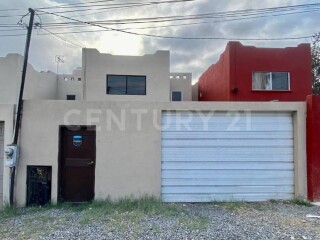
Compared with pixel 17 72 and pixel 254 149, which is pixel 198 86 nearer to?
pixel 254 149

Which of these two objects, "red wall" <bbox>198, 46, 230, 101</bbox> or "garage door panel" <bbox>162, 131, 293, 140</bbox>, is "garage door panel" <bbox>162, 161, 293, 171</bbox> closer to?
"garage door panel" <bbox>162, 131, 293, 140</bbox>

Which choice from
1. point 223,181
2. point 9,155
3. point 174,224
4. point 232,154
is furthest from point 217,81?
point 9,155

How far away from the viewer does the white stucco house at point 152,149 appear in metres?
7.47

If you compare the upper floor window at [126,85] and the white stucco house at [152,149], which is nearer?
the white stucco house at [152,149]

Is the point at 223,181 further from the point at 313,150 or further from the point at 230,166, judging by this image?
the point at 313,150

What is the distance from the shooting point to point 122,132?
7.68 m

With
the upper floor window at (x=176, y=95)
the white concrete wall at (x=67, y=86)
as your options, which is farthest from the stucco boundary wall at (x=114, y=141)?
the white concrete wall at (x=67, y=86)

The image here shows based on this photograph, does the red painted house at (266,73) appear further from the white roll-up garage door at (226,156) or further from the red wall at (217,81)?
the white roll-up garage door at (226,156)

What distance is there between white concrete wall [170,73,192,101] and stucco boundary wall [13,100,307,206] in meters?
11.3

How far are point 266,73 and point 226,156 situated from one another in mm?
7726

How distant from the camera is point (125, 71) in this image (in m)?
14.3

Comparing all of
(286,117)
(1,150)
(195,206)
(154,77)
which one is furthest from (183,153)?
(154,77)

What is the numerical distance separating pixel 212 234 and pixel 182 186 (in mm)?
2604

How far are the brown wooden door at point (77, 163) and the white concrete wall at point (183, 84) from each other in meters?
12.0
